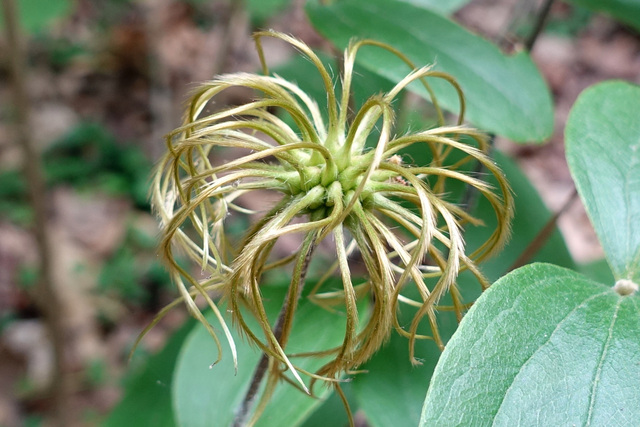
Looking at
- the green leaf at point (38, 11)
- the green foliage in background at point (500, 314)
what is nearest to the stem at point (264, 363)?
the green foliage in background at point (500, 314)

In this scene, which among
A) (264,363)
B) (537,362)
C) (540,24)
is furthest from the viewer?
(540,24)

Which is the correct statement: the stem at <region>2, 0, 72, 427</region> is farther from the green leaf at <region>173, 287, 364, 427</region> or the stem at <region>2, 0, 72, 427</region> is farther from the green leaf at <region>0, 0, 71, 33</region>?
the green leaf at <region>173, 287, 364, 427</region>

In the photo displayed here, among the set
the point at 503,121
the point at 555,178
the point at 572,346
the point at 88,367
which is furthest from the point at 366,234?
the point at 555,178

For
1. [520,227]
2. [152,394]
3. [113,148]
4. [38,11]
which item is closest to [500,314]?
[520,227]

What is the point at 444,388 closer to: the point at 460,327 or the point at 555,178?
the point at 460,327

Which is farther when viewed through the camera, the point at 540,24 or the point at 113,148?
the point at 113,148

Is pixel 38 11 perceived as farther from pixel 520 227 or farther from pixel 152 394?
pixel 520 227

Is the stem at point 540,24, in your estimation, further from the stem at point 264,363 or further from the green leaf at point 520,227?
the stem at point 264,363
